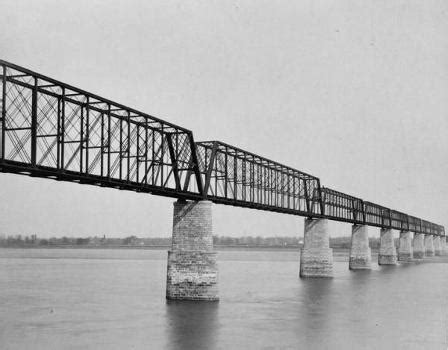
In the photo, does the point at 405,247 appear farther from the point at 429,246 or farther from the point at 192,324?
the point at 192,324

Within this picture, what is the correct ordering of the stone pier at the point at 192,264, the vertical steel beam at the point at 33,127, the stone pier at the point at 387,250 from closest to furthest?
the vertical steel beam at the point at 33,127
the stone pier at the point at 192,264
the stone pier at the point at 387,250

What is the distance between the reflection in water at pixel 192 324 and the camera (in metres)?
25.5

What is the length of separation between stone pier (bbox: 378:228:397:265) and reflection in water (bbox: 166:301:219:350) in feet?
225

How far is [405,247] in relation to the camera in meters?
122

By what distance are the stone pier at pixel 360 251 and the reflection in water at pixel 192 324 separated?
1958 inches

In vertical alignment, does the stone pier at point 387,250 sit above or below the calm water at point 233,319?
above

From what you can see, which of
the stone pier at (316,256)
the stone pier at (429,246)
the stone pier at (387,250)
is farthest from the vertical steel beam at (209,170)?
the stone pier at (429,246)

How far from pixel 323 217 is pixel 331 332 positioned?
42.4 m

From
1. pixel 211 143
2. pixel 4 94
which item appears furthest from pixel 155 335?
pixel 211 143

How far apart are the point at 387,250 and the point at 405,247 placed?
2140cm

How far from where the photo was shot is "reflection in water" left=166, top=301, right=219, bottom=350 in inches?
1003

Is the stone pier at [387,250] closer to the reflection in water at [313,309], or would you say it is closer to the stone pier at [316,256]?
the stone pier at [316,256]

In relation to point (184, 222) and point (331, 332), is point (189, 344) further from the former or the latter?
point (184, 222)

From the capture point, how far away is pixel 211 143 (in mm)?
44750
